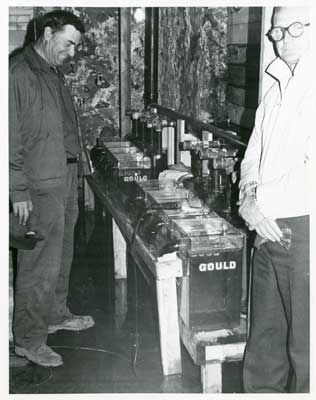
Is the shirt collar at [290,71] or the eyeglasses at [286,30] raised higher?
Answer: the eyeglasses at [286,30]

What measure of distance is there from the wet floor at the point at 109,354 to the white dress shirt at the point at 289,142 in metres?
0.83

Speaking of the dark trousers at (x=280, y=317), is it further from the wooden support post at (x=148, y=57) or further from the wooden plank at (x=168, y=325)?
the wooden support post at (x=148, y=57)

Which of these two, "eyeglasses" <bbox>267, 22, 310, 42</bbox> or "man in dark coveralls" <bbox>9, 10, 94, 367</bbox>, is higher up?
"eyeglasses" <bbox>267, 22, 310, 42</bbox>

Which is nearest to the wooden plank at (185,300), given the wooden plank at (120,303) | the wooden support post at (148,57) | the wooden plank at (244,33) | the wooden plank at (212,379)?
the wooden plank at (212,379)

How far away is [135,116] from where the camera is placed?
347 cm

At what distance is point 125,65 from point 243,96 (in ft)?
5.69

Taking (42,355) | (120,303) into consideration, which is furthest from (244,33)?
(42,355)

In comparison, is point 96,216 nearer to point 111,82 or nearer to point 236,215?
point 111,82

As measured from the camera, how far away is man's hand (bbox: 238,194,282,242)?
1262 millimetres

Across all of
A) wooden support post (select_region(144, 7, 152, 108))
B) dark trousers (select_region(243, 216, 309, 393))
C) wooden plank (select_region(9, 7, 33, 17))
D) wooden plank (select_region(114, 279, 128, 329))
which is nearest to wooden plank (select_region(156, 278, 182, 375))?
dark trousers (select_region(243, 216, 309, 393))

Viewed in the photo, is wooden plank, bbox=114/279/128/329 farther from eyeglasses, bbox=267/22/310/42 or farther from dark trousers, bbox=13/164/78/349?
eyeglasses, bbox=267/22/310/42

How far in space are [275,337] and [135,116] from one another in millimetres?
2344

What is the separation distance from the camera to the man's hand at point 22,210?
6.14 feet

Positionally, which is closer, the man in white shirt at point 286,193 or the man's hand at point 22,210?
the man in white shirt at point 286,193
